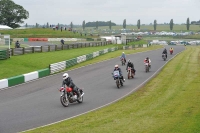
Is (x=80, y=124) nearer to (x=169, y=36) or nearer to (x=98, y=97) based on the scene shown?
(x=98, y=97)

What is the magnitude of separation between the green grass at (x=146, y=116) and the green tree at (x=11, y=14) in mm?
102356

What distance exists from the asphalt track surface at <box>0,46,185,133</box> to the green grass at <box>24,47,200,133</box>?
1.00 meters

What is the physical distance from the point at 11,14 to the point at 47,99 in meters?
105

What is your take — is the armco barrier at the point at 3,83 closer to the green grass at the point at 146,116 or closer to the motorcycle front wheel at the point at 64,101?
the motorcycle front wheel at the point at 64,101

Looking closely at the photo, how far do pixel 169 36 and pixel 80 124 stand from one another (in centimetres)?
13985

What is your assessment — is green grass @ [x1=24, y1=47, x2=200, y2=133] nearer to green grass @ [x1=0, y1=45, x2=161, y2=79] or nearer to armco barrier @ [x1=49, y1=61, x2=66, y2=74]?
armco barrier @ [x1=49, y1=61, x2=66, y2=74]

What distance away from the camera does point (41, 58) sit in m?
43.8

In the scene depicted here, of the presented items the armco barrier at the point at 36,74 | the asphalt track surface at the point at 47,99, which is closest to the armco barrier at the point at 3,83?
the armco barrier at the point at 36,74

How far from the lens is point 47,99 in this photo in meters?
21.1

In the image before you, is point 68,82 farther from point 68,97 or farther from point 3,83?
point 3,83

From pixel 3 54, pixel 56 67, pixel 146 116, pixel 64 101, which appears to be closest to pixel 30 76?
pixel 56 67

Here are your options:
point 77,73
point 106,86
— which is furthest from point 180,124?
point 77,73

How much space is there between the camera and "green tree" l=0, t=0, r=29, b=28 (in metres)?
120

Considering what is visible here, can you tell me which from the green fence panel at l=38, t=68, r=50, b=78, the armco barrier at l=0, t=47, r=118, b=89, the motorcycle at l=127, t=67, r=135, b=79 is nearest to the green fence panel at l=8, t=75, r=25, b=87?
the armco barrier at l=0, t=47, r=118, b=89
